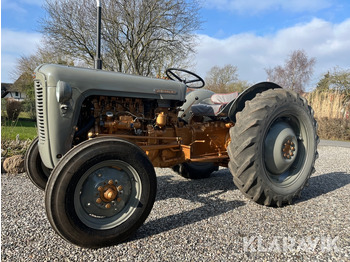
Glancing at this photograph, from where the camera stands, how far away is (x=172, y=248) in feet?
7.39

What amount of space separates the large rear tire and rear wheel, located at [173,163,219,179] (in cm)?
136

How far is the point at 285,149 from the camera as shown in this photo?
3422mm

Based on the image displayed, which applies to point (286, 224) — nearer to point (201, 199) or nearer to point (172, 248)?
point (201, 199)

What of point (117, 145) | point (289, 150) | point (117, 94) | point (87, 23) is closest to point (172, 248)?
point (117, 145)

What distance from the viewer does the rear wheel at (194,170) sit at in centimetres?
447

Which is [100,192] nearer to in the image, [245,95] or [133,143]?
[133,143]

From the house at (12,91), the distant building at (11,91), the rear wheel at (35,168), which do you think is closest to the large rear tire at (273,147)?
the rear wheel at (35,168)

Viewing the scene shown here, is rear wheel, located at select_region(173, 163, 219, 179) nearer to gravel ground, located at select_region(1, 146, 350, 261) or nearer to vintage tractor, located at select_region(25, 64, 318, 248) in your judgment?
gravel ground, located at select_region(1, 146, 350, 261)

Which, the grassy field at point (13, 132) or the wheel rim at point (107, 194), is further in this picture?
the grassy field at point (13, 132)

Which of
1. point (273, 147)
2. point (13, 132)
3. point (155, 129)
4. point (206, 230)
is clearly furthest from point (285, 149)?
point (13, 132)

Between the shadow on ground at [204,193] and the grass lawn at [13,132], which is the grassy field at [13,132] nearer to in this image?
the grass lawn at [13,132]

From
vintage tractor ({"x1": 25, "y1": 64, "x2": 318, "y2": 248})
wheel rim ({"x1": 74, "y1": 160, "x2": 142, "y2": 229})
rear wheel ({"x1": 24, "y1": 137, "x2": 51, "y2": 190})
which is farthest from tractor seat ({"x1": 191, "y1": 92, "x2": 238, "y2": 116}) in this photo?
rear wheel ({"x1": 24, "y1": 137, "x2": 51, "y2": 190})

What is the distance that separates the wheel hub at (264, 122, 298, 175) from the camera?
131 inches

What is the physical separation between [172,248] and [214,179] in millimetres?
2555
